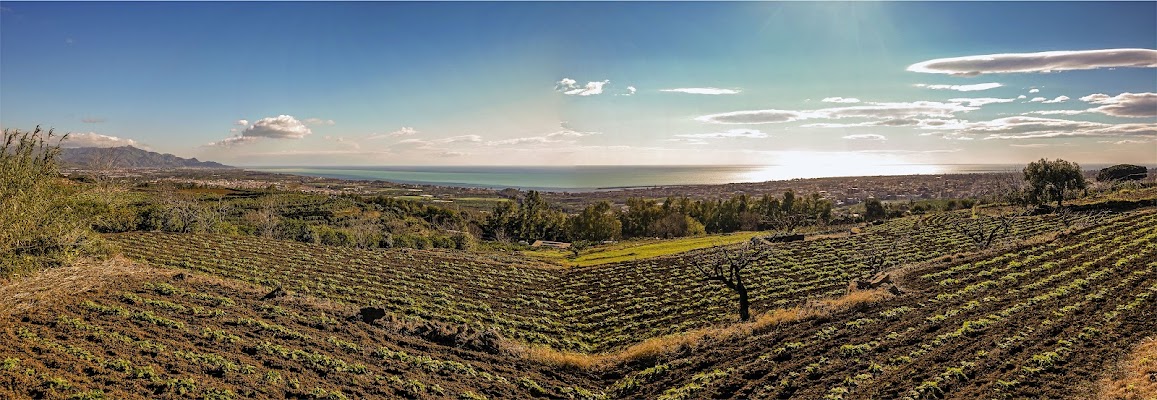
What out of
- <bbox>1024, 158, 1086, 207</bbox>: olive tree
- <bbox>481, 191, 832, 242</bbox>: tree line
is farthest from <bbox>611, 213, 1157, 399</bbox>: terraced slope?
<bbox>481, 191, 832, 242</bbox>: tree line

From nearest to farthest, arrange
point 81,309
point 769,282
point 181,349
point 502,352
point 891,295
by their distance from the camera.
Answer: point 181,349
point 81,309
point 502,352
point 891,295
point 769,282

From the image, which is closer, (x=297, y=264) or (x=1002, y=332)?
(x=1002, y=332)

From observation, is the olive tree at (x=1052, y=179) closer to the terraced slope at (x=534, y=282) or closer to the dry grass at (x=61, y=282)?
the terraced slope at (x=534, y=282)

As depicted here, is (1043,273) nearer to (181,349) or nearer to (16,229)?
(181,349)

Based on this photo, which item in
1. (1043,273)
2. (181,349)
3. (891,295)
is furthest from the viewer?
(1043,273)

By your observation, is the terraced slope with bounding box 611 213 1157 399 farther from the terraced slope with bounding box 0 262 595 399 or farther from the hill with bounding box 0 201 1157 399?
the terraced slope with bounding box 0 262 595 399

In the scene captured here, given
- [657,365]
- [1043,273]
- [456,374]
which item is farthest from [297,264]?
[1043,273]

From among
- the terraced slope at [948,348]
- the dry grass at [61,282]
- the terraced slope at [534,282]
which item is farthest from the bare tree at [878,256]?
the dry grass at [61,282]
